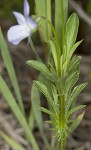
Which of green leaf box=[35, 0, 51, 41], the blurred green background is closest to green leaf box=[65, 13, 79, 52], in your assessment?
green leaf box=[35, 0, 51, 41]

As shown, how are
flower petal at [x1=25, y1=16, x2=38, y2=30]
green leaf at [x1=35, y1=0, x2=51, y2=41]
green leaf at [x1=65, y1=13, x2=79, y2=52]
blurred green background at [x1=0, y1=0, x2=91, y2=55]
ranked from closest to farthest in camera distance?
flower petal at [x1=25, y1=16, x2=38, y2=30]
green leaf at [x1=65, y1=13, x2=79, y2=52]
green leaf at [x1=35, y1=0, x2=51, y2=41]
blurred green background at [x1=0, y1=0, x2=91, y2=55]

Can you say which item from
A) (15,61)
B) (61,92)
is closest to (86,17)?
(15,61)

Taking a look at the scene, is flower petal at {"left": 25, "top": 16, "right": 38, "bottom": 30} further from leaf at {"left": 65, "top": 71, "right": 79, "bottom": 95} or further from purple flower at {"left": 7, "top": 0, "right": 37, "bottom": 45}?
leaf at {"left": 65, "top": 71, "right": 79, "bottom": 95}

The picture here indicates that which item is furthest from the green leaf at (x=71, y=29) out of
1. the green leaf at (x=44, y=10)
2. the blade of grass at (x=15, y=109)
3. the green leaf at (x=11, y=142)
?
the green leaf at (x=11, y=142)

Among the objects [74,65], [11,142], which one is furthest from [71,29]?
[11,142]

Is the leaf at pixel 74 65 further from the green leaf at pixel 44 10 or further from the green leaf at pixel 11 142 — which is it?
the green leaf at pixel 11 142

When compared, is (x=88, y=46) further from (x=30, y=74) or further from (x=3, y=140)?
(x=3, y=140)

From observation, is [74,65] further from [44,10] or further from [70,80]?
[44,10]
